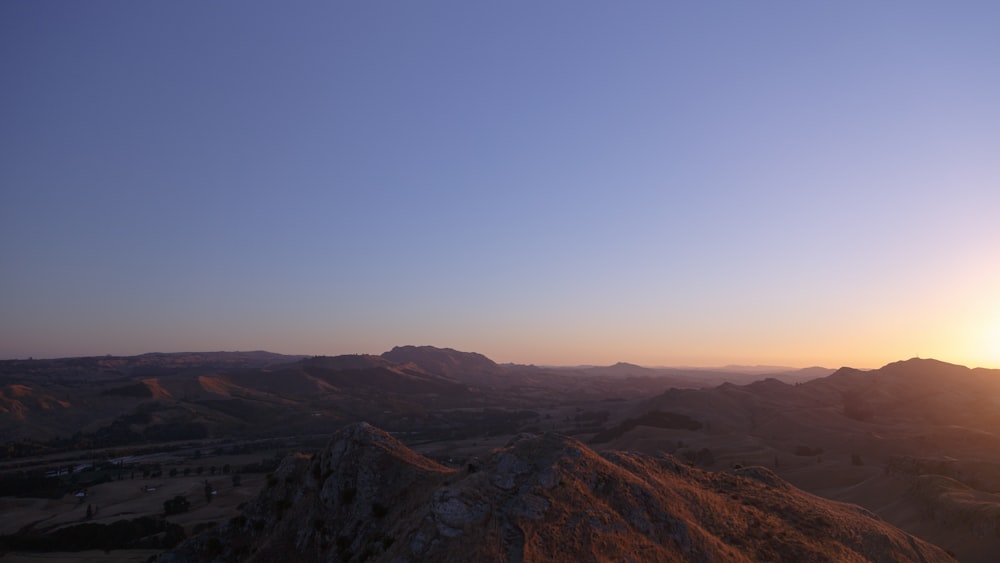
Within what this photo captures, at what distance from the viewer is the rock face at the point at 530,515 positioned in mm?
17859

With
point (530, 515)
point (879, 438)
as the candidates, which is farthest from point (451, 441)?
point (530, 515)

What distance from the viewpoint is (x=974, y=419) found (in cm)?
8856

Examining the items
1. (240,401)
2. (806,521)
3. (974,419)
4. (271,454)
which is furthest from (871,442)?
(240,401)

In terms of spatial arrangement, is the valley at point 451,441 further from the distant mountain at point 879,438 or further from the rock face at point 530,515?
the rock face at point 530,515

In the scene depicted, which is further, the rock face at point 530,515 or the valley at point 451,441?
the valley at point 451,441

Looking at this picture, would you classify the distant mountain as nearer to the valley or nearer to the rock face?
the valley

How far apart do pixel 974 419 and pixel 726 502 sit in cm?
8901

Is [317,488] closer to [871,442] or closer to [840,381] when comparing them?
[871,442]

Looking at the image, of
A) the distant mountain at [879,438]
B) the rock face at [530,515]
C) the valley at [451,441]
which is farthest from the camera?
the valley at [451,441]

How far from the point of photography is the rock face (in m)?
17.9

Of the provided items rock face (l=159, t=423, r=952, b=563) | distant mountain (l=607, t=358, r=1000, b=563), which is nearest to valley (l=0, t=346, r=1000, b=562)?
distant mountain (l=607, t=358, r=1000, b=563)

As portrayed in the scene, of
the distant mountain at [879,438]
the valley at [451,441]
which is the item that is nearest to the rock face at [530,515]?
the valley at [451,441]

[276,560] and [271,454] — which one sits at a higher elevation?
[276,560]

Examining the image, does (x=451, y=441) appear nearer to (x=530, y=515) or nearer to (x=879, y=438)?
(x=879, y=438)
